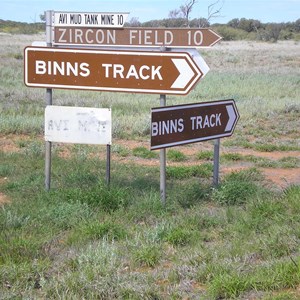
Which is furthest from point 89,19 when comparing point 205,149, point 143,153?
point 205,149

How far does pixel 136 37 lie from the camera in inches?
304

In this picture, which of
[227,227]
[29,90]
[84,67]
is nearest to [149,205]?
[227,227]

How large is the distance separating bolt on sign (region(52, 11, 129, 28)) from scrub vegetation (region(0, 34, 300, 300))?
1736 mm

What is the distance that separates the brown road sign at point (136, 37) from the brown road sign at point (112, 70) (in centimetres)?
41

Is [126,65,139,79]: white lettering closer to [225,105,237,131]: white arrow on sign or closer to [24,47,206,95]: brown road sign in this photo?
[24,47,206,95]: brown road sign

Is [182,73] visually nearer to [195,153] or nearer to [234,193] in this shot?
[234,193]

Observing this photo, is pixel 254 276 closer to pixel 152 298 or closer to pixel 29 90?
pixel 152 298

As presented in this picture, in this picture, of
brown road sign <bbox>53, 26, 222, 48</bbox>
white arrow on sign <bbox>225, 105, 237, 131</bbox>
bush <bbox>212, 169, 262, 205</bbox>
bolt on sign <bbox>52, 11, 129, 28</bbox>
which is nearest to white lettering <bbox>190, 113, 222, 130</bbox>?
white arrow on sign <bbox>225, 105, 237, 131</bbox>

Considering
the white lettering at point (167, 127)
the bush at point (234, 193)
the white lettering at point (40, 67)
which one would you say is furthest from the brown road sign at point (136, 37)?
the bush at point (234, 193)

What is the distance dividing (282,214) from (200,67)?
174 centimetres

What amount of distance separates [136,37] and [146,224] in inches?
101

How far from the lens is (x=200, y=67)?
21.7 ft

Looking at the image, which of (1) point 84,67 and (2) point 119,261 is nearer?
(2) point 119,261

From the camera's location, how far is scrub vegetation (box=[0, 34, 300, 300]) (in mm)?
4309
